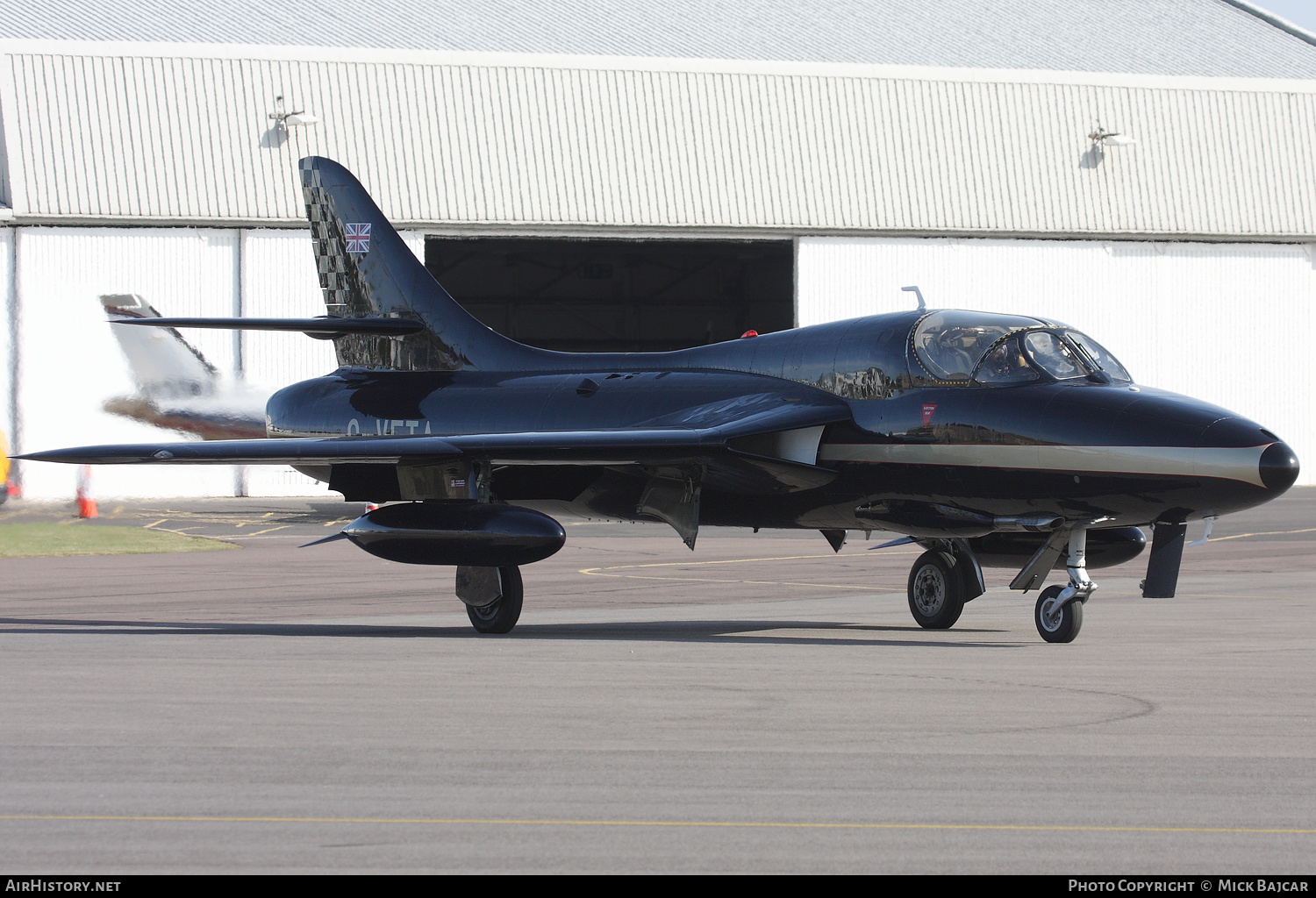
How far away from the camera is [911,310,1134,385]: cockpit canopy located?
1246 cm

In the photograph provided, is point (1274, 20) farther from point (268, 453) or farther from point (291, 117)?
point (268, 453)

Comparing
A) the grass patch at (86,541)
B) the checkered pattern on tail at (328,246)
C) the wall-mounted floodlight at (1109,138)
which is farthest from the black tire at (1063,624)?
the wall-mounted floodlight at (1109,138)

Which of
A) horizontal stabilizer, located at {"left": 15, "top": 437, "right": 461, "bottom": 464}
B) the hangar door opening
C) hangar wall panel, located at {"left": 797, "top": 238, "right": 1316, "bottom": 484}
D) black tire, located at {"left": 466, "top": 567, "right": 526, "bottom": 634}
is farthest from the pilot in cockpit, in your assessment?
the hangar door opening

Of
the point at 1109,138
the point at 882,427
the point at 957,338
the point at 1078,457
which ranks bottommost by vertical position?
the point at 1078,457

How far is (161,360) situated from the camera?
30531 millimetres

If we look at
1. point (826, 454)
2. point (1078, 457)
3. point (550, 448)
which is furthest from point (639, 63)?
point (1078, 457)

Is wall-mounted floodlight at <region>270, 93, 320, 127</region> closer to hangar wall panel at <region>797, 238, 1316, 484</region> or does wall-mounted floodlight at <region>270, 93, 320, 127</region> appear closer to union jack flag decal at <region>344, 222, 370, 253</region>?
hangar wall panel at <region>797, 238, 1316, 484</region>

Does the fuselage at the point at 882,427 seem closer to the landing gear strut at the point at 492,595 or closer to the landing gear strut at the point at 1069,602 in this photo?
the landing gear strut at the point at 1069,602

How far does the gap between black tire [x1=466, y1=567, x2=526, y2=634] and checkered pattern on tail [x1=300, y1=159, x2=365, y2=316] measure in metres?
5.03

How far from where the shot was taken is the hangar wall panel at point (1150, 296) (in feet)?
143

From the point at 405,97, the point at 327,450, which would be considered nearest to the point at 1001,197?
the point at 405,97

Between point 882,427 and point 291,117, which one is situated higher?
point 291,117

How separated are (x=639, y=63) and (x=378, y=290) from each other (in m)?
27.2

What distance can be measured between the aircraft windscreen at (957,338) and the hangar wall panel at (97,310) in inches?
1123
